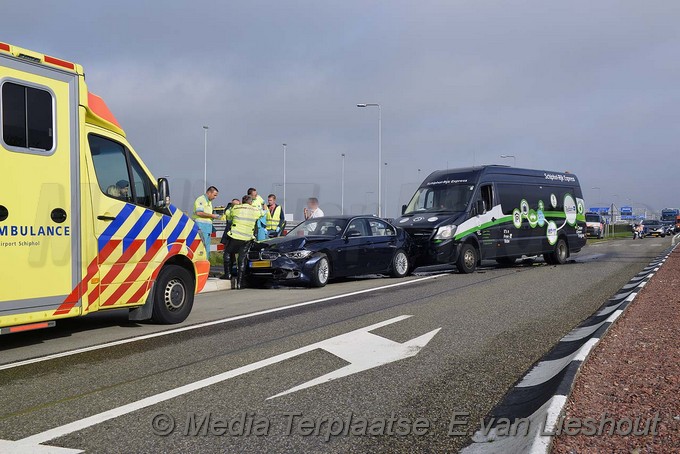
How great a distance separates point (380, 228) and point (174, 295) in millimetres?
7193

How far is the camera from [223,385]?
200 inches

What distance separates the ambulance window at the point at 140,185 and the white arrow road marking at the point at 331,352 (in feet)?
9.71

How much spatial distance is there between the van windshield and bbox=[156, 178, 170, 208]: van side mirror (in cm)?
949

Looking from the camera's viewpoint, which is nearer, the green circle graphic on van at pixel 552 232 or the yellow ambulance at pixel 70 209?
the yellow ambulance at pixel 70 209

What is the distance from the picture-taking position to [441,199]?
651 inches

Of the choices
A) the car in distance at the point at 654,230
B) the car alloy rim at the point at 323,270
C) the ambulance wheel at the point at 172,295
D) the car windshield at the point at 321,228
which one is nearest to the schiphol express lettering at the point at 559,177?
the car windshield at the point at 321,228

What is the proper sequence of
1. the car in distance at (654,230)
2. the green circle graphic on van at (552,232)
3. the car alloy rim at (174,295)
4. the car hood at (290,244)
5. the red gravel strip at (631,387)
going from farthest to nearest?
the car in distance at (654,230) → the green circle graphic on van at (552,232) → the car hood at (290,244) → the car alloy rim at (174,295) → the red gravel strip at (631,387)

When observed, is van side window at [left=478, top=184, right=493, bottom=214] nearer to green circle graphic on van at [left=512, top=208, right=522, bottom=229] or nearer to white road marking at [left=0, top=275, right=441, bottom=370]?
green circle graphic on van at [left=512, top=208, right=522, bottom=229]

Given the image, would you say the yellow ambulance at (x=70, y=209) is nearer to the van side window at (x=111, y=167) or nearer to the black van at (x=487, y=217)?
the van side window at (x=111, y=167)

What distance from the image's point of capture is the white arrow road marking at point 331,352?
13.2 feet

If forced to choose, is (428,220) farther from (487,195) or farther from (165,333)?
(165,333)

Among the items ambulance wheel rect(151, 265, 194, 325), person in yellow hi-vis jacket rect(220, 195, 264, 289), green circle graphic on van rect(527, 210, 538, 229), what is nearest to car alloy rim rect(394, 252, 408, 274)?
person in yellow hi-vis jacket rect(220, 195, 264, 289)

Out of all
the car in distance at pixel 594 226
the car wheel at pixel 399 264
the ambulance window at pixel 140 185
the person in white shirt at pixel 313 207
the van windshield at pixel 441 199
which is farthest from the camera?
the car in distance at pixel 594 226

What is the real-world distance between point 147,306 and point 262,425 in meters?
4.23
